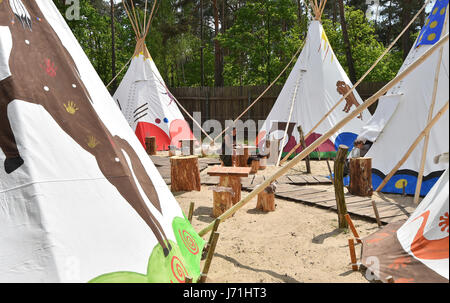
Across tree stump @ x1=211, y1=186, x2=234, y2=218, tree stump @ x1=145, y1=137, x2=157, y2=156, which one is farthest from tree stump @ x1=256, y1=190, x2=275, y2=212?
tree stump @ x1=145, y1=137, x2=157, y2=156

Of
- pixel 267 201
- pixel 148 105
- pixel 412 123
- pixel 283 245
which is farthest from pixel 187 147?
pixel 283 245

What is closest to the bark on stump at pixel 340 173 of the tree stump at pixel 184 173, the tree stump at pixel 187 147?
the tree stump at pixel 184 173

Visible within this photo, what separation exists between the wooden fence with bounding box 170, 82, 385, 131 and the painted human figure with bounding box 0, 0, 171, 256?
31.9 feet

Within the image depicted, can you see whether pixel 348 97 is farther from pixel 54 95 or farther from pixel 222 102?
pixel 54 95

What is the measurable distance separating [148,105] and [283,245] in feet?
22.3

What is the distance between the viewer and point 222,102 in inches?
463

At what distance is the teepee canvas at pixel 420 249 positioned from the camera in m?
1.70

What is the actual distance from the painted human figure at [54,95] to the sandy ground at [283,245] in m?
0.92

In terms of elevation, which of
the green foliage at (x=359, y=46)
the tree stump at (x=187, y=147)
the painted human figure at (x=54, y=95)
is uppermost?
the green foliage at (x=359, y=46)

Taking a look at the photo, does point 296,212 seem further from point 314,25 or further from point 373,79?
point 373,79

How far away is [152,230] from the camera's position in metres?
1.76

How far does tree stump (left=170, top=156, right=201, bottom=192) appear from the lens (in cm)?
486

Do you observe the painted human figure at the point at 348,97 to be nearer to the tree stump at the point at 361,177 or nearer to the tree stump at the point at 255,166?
the tree stump at the point at 255,166

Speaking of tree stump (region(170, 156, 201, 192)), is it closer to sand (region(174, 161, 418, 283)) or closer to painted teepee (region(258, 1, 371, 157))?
sand (region(174, 161, 418, 283))
